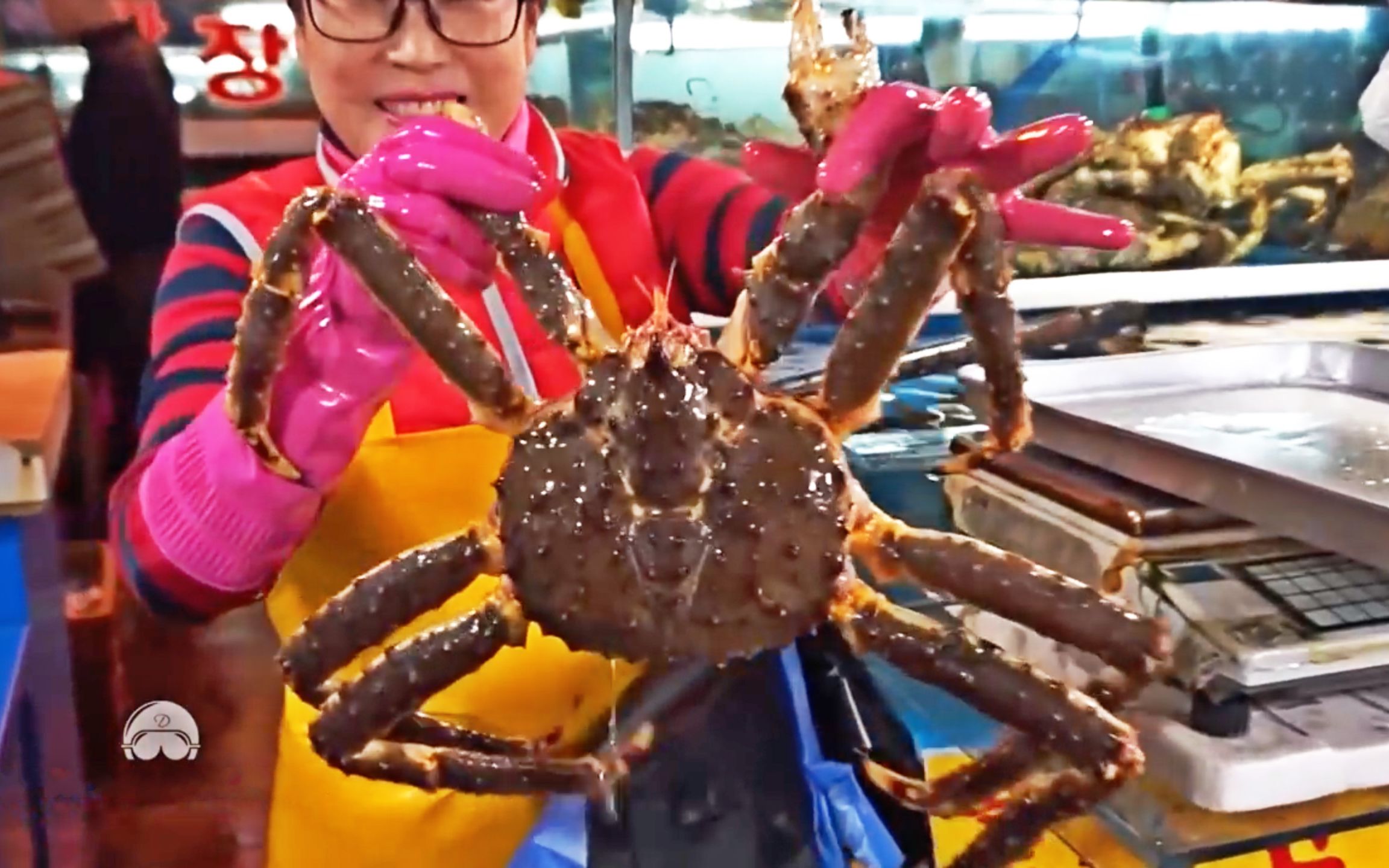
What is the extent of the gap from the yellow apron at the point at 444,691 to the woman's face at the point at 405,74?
0.64 feet

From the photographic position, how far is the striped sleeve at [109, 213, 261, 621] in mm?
723

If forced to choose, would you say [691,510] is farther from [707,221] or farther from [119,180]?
[119,180]

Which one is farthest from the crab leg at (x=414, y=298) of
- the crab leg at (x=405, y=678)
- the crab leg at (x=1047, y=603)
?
the crab leg at (x=1047, y=603)

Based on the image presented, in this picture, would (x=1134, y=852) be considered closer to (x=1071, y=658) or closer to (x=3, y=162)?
(x=1071, y=658)

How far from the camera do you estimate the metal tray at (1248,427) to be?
911 millimetres

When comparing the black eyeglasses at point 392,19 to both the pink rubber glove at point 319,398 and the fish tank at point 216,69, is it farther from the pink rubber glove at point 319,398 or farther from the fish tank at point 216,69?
the fish tank at point 216,69

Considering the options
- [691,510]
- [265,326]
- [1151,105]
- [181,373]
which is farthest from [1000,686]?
[1151,105]

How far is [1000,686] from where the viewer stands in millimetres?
671

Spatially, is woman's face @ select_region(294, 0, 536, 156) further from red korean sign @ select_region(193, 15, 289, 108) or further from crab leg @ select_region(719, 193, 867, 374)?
red korean sign @ select_region(193, 15, 289, 108)

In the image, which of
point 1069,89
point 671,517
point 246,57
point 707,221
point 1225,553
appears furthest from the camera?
point 1069,89

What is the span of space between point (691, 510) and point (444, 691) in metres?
0.28

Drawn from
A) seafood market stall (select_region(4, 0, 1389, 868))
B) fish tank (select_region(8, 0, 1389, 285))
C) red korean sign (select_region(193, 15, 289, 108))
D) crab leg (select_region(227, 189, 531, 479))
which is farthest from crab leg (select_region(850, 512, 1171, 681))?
red korean sign (select_region(193, 15, 289, 108))

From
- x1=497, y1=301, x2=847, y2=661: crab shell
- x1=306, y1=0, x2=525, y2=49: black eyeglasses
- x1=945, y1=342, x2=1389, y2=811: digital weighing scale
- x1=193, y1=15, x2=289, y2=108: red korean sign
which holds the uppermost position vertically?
x1=306, y1=0, x2=525, y2=49: black eyeglasses

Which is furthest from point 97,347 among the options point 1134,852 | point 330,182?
point 1134,852
